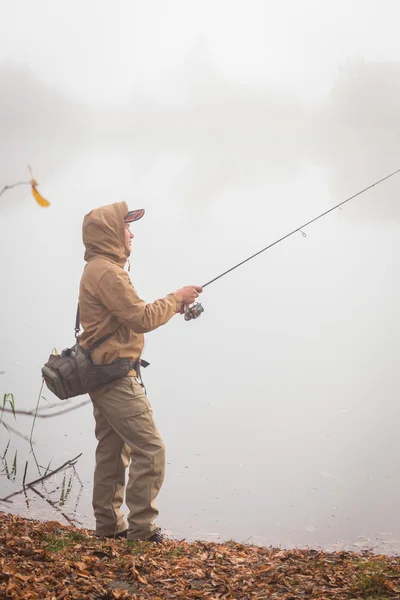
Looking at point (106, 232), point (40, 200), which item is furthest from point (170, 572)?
point (40, 200)

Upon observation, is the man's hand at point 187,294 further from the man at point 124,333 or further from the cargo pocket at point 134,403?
the cargo pocket at point 134,403

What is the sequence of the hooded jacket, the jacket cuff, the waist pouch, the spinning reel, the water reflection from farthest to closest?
the water reflection
the spinning reel
the jacket cuff
the waist pouch
the hooded jacket

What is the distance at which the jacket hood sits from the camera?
454 centimetres

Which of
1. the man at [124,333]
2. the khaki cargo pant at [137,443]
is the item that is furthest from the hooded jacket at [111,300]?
the khaki cargo pant at [137,443]

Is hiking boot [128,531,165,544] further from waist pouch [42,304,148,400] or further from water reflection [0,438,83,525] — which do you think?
water reflection [0,438,83,525]

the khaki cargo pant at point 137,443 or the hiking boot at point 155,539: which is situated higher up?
the khaki cargo pant at point 137,443

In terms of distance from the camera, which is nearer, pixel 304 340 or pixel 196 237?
pixel 304 340

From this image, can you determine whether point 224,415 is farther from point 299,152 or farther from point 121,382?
point 299,152

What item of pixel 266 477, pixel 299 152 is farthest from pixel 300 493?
pixel 299 152

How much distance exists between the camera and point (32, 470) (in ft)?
24.3

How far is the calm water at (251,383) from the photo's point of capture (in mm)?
6539

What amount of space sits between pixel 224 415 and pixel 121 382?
520 cm

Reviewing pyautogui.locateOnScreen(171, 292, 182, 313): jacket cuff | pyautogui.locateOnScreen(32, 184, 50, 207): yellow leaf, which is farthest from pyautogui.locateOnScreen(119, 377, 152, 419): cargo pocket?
pyautogui.locateOnScreen(32, 184, 50, 207): yellow leaf

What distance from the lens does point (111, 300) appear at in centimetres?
434
